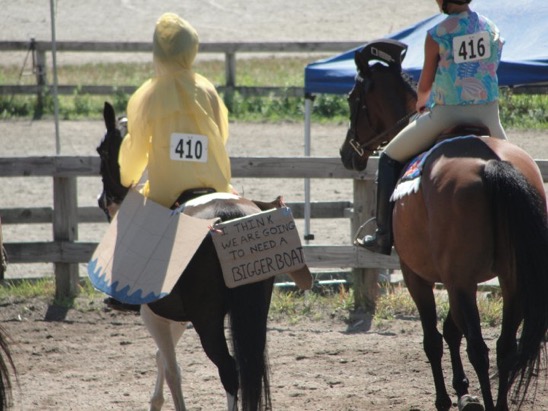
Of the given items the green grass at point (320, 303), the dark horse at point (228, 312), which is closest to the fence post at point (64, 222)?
the green grass at point (320, 303)

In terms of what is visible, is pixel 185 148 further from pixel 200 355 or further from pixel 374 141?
pixel 200 355

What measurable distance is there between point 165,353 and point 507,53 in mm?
4521

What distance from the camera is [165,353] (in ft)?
18.7

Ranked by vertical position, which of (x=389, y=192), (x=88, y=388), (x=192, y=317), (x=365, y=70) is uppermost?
(x=365, y=70)

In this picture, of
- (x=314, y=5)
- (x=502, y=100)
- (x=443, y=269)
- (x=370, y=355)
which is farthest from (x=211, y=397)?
(x=314, y=5)

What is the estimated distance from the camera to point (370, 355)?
7.36 meters

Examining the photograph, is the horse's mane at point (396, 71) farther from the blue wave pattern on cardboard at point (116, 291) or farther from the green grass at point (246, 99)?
the green grass at point (246, 99)

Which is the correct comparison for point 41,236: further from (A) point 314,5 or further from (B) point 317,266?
(A) point 314,5

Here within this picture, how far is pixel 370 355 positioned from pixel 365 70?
214cm

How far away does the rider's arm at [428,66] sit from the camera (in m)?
5.67

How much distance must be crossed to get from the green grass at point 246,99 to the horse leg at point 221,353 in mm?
9490

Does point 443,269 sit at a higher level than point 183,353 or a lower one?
higher

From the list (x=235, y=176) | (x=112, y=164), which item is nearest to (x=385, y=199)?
(x=112, y=164)

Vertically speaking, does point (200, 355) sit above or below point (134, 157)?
below
